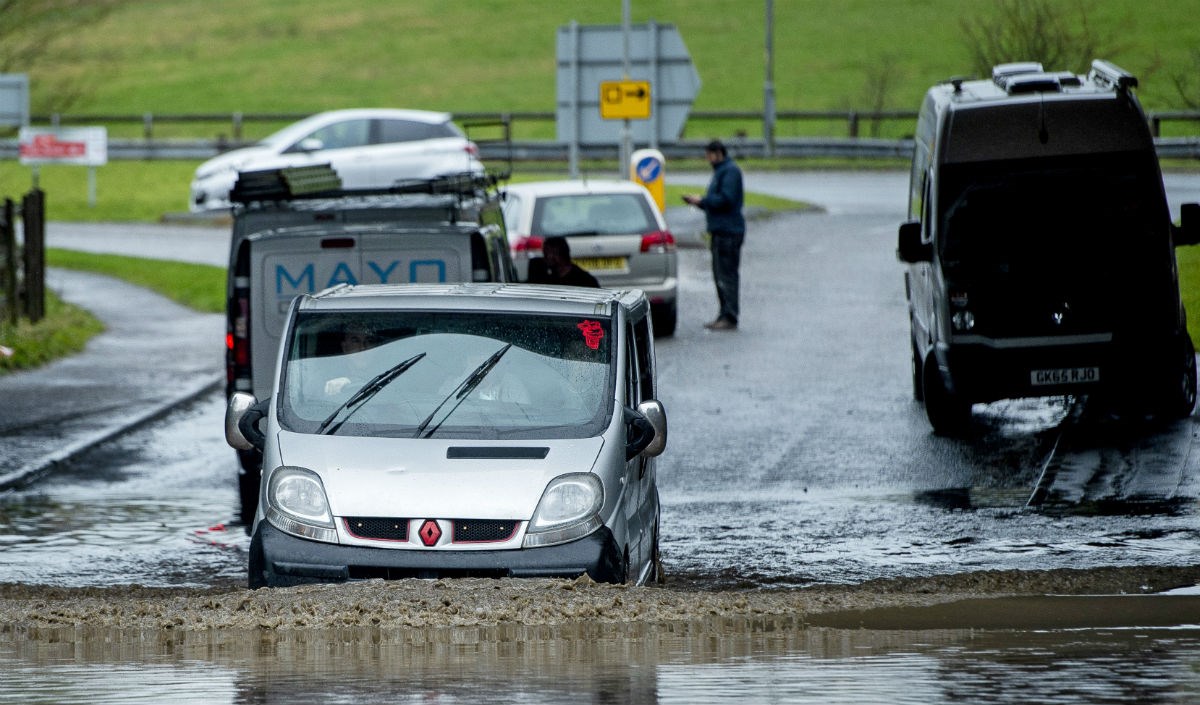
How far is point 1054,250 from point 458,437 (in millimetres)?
6564

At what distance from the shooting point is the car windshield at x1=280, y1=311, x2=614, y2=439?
842 centimetres

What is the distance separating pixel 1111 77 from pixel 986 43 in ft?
40.8

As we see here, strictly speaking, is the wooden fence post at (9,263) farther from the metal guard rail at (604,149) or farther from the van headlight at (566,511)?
the metal guard rail at (604,149)

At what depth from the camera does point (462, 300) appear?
8906 mm

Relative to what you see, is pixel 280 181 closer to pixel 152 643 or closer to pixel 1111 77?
pixel 152 643

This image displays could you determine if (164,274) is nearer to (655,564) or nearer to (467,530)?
(655,564)

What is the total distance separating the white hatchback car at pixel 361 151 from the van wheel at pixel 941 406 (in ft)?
60.8

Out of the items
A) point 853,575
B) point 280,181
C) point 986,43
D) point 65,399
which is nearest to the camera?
point 853,575

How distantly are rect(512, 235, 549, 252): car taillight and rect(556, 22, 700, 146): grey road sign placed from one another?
10.2 m

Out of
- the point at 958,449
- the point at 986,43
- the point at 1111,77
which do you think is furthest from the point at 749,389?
the point at 986,43

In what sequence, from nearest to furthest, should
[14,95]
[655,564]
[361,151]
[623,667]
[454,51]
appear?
[623,667], [655,564], [14,95], [361,151], [454,51]

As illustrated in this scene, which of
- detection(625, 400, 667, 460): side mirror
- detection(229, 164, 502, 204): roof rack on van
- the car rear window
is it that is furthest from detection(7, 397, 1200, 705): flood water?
the car rear window

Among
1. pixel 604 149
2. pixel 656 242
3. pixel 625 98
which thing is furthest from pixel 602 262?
pixel 604 149

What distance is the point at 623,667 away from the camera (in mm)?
6918
